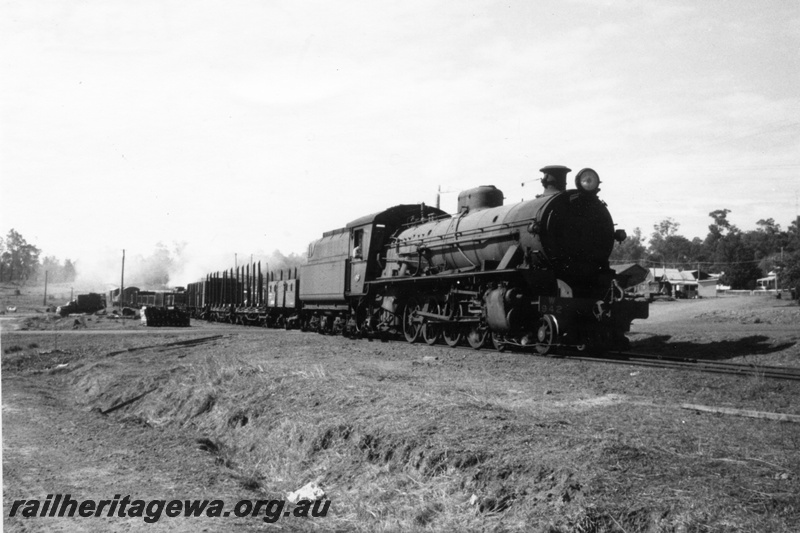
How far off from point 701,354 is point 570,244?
4.18m

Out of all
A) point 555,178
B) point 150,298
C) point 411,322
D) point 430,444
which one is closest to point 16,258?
point 150,298

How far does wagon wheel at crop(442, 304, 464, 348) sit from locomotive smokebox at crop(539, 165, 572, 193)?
13.0 ft

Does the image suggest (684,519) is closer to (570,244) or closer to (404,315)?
(570,244)

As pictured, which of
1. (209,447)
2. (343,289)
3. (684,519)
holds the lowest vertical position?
(209,447)

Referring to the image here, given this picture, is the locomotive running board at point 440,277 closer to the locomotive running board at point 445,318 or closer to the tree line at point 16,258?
the locomotive running board at point 445,318

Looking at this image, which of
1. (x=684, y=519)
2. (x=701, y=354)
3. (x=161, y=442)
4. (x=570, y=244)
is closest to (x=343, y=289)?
(x=570, y=244)

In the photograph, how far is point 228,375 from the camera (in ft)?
42.3

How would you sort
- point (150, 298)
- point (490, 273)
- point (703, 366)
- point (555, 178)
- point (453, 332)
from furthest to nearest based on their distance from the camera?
point (150, 298) < point (453, 332) < point (555, 178) < point (490, 273) < point (703, 366)

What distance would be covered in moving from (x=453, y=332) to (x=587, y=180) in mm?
5388

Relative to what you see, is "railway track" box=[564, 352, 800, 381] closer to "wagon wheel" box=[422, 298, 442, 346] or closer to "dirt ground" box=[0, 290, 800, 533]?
"dirt ground" box=[0, 290, 800, 533]

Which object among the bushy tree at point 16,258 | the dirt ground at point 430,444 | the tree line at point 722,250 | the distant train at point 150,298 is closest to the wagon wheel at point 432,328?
the dirt ground at point 430,444

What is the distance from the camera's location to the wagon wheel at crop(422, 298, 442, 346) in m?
18.5

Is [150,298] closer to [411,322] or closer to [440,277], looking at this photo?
[411,322]

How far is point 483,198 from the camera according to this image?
1883 cm
